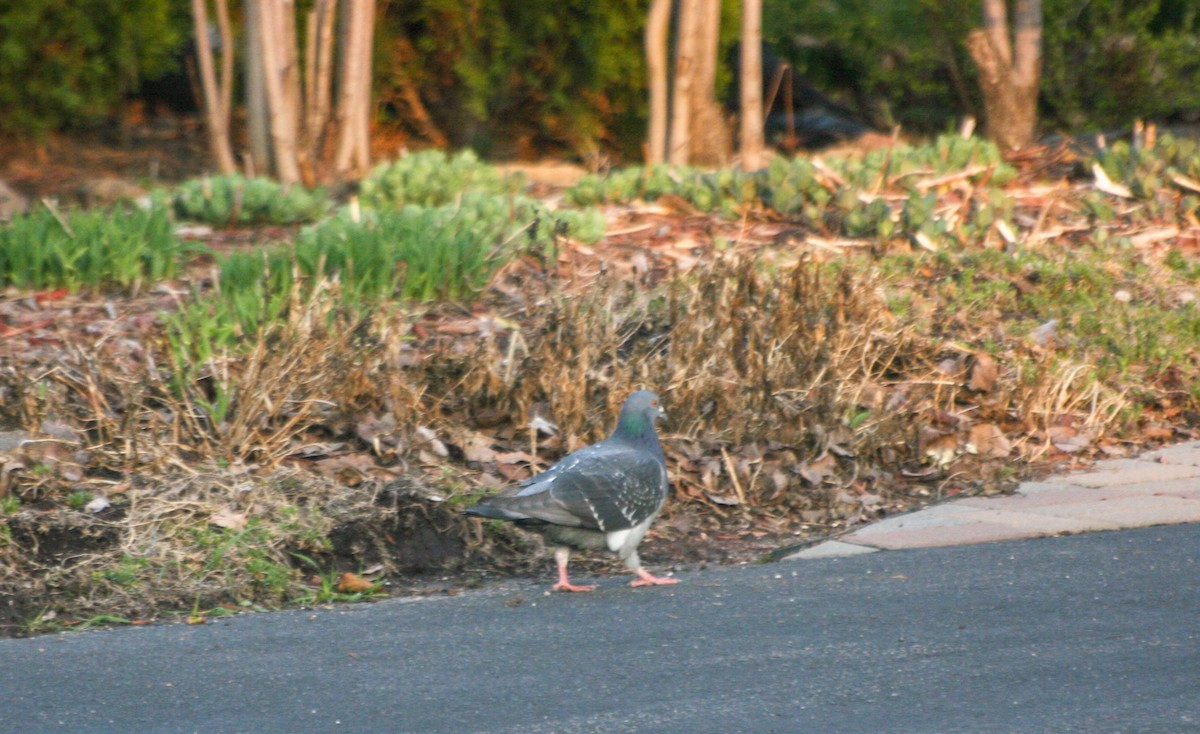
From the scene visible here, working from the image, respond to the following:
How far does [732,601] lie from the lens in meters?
5.25

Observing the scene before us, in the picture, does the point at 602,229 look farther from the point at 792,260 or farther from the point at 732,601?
the point at 732,601

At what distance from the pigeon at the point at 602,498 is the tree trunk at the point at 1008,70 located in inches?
291

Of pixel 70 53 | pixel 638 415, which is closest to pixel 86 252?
pixel 638 415

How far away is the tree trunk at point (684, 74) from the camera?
11820mm

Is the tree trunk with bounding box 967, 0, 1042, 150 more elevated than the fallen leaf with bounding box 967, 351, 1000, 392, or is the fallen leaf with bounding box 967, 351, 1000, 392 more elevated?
the tree trunk with bounding box 967, 0, 1042, 150

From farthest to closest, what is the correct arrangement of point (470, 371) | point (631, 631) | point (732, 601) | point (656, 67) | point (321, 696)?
point (656, 67) < point (470, 371) < point (732, 601) < point (631, 631) < point (321, 696)

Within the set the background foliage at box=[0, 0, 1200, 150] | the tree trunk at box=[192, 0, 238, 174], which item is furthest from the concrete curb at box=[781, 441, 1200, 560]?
the background foliage at box=[0, 0, 1200, 150]

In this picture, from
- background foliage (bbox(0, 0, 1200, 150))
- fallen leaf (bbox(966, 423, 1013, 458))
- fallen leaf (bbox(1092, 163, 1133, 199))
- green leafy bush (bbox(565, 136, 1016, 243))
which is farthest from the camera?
background foliage (bbox(0, 0, 1200, 150))

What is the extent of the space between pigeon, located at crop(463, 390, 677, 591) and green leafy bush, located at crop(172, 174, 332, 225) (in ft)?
15.9

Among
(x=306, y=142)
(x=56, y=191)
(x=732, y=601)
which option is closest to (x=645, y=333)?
(x=732, y=601)

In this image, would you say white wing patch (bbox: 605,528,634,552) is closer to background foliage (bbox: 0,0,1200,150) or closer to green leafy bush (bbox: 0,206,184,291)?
green leafy bush (bbox: 0,206,184,291)

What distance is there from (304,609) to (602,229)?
4.53 metres

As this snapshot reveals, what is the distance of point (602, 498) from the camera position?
17.4ft

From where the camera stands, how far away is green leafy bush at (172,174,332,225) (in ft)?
32.3
